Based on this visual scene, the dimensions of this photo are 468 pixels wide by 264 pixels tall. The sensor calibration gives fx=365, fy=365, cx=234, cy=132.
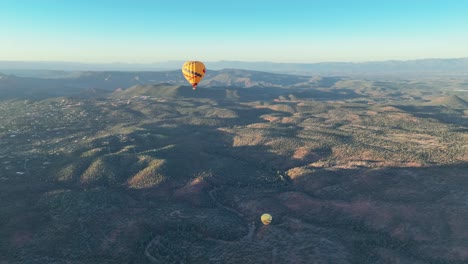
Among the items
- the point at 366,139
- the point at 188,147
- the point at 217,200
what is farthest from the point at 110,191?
the point at 366,139

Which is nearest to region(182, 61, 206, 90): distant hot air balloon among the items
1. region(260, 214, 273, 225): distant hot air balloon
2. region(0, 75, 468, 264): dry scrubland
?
region(0, 75, 468, 264): dry scrubland

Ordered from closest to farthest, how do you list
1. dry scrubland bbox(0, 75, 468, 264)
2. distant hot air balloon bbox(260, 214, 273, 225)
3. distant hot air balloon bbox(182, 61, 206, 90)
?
dry scrubland bbox(0, 75, 468, 264), distant hot air balloon bbox(260, 214, 273, 225), distant hot air balloon bbox(182, 61, 206, 90)

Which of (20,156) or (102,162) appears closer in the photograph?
(102,162)

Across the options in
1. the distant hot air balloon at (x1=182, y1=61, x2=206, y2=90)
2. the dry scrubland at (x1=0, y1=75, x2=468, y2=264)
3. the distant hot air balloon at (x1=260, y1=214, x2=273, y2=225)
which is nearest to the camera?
the dry scrubland at (x1=0, y1=75, x2=468, y2=264)

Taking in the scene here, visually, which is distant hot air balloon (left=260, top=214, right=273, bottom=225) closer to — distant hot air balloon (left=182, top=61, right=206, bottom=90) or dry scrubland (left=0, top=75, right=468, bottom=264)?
dry scrubland (left=0, top=75, right=468, bottom=264)

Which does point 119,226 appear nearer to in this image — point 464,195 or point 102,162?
point 102,162

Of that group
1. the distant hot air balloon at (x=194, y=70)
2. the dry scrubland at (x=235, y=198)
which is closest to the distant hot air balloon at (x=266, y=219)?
the dry scrubland at (x=235, y=198)

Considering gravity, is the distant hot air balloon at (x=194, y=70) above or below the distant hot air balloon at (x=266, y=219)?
above

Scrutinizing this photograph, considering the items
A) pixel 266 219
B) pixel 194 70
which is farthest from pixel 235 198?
pixel 194 70

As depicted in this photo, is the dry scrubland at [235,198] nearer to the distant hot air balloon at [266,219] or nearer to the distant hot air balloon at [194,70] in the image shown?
the distant hot air balloon at [266,219]
